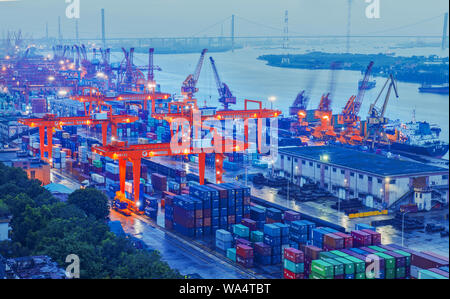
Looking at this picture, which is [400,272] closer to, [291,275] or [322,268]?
[322,268]

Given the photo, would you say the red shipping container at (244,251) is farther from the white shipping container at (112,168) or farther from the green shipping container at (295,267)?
the white shipping container at (112,168)

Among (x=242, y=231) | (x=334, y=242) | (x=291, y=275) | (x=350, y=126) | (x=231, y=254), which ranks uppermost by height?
(x=350, y=126)

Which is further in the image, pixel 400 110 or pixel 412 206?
pixel 400 110

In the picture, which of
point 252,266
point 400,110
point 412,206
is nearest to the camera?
point 252,266

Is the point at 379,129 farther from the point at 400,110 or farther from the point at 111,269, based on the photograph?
the point at 111,269

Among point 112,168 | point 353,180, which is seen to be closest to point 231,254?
point 353,180
